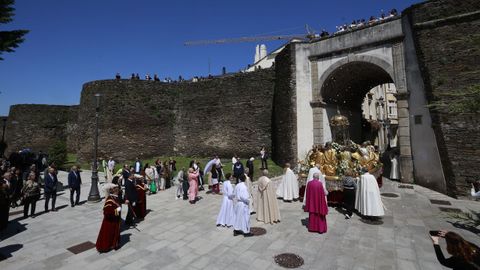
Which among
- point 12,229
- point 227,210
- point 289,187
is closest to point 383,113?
point 289,187

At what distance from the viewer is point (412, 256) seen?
18.6ft

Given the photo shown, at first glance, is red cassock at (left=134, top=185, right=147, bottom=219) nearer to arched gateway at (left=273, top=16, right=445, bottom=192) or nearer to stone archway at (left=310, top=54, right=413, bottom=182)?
arched gateway at (left=273, top=16, right=445, bottom=192)

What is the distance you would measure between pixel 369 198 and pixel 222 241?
14.8 feet

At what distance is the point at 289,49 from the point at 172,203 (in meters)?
12.2

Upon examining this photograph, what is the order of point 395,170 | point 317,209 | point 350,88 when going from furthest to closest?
point 350,88
point 395,170
point 317,209

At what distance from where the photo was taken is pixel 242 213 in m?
7.09

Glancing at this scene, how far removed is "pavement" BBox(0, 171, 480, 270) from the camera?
5574 mm

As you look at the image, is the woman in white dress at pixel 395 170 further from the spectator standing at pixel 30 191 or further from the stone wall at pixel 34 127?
the stone wall at pixel 34 127

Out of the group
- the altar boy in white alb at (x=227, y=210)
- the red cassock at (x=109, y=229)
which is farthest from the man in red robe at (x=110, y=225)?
the altar boy in white alb at (x=227, y=210)

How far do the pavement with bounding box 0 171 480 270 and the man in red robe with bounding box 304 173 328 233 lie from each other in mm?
235

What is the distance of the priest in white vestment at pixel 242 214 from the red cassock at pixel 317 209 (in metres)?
1.68

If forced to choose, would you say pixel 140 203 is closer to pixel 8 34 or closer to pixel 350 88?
pixel 8 34

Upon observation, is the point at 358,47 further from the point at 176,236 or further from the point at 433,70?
the point at 176,236

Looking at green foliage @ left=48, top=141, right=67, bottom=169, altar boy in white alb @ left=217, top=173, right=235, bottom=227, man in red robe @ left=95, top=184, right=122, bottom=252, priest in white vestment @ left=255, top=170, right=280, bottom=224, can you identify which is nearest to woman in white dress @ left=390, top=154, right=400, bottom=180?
priest in white vestment @ left=255, top=170, right=280, bottom=224
